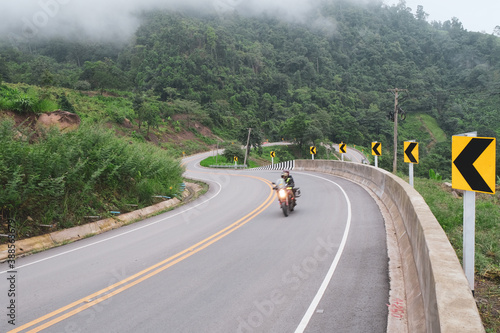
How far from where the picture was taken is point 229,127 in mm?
100438

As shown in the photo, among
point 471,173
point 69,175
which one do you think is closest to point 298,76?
point 69,175

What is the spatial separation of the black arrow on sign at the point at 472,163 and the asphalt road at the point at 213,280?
2.18m

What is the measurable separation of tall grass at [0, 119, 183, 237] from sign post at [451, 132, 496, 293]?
10.0m

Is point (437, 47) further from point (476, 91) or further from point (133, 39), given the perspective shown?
point (133, 39)

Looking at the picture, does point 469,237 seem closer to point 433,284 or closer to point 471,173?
point 471,173

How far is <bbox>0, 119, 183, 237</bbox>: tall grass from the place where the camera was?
31.8 feet

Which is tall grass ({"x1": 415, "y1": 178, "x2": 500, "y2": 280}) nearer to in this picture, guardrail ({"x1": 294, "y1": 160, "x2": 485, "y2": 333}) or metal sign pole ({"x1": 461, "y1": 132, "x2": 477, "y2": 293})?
guardrail ({"x1": 294, "y1": 160, "x2": 485, "y2": 333})

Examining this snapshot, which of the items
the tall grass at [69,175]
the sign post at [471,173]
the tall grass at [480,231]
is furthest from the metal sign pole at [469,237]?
the tall grass at [69,175]

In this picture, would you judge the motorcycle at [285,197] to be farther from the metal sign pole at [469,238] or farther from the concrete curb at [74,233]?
the metal sign pole at [469,238]

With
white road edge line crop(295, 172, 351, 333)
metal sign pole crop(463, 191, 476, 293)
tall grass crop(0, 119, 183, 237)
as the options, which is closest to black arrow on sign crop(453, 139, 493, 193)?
metal sign pole crop(463, 191, 476, 293)

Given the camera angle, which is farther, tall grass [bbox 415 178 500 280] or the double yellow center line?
tall grass [bbox 415 178 500 280]

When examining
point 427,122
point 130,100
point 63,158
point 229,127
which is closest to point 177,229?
point 63,158

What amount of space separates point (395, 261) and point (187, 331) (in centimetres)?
463

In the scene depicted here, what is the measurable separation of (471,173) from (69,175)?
433 inches
